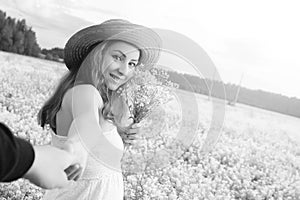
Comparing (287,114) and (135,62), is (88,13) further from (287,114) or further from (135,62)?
(135,62)

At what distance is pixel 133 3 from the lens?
127 inches

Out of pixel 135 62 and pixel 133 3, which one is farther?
pixel 133 3

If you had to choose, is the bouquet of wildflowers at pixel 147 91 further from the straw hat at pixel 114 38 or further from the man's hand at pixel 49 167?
the man's hand at pixel 49 167

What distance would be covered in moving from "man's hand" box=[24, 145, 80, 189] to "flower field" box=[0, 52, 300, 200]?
866mm

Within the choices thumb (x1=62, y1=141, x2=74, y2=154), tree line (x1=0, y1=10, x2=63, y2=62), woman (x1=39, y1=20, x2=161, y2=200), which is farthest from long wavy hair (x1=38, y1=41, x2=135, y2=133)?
tree line (x1=0, y1=10, x2=63, y2=62)

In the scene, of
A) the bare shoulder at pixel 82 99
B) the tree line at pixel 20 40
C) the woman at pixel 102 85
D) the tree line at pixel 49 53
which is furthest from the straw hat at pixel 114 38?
the tree line at pixel 20 40

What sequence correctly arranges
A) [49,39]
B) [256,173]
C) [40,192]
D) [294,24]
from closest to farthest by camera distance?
1. [40,192]
2. [256,173]
3. [294,24]
4. [49,39]

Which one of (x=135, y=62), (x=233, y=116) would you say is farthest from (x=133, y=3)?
(x=135, y=62)

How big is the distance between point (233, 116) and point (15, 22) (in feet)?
5.92

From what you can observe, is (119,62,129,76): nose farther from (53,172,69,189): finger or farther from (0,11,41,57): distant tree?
(0,11,41,57): distant tree

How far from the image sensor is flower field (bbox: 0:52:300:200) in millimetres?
2426

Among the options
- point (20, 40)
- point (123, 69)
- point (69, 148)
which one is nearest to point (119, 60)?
point (123, 69)

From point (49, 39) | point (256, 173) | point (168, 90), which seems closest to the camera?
point (168, 90)

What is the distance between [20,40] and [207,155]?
1713 mm
